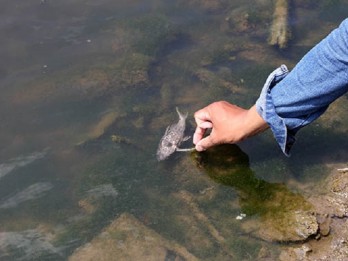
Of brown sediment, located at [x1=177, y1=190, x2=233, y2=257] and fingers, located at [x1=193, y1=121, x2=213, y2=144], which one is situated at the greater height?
fingers, located at [x1=193, y1=121, x2=213, y2=144]

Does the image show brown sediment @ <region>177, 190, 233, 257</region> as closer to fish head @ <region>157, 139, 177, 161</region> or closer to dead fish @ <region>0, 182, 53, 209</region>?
fish head @ <region>157, 139, 177, 161</region>

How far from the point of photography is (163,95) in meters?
5.56

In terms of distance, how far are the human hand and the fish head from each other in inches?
13.8

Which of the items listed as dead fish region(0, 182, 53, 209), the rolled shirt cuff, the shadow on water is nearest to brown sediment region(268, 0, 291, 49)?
the shadow on water

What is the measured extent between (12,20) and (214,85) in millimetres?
3387

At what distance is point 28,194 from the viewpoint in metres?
4.61

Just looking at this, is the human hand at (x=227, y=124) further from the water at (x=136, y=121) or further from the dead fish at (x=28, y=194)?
the dead fish at (x=28, y=194)

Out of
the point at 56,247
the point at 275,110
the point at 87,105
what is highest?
the point at 275,110

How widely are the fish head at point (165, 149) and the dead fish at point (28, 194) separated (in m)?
1.18

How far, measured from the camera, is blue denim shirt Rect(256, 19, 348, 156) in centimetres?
275

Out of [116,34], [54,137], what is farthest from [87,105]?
[116,34]

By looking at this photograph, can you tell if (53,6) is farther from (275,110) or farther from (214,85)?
(275,110)

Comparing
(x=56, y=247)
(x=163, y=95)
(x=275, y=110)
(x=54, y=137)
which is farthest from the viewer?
(x=163, y=95)

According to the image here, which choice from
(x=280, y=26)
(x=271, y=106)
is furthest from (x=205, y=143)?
(x=280, y=26)
